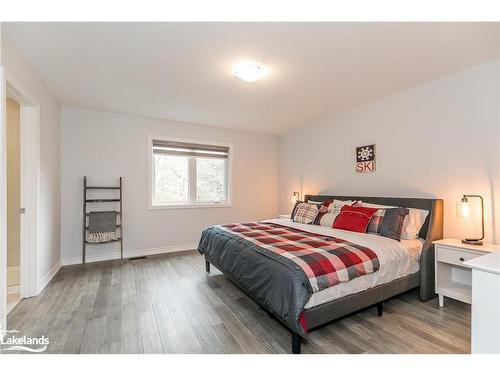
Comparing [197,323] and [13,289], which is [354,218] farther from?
[13,289]

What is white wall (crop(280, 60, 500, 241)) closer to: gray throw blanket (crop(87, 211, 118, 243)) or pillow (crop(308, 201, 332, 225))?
pillow (crop(308, 201, 332, 225))

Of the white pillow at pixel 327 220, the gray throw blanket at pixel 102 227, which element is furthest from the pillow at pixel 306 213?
the gray throw blanket at pixel 102 227

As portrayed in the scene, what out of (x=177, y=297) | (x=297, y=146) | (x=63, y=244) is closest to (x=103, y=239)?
(x=63, y=244)

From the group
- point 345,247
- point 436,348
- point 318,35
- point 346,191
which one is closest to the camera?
point 436,348

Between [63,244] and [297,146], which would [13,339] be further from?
[297,146]

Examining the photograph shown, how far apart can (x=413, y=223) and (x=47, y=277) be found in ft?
14.1

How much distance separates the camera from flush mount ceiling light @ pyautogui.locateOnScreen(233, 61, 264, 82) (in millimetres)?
2370

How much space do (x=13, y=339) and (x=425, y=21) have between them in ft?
12.6

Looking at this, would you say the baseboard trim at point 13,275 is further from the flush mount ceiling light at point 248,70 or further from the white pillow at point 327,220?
the white pillow at point 327,220

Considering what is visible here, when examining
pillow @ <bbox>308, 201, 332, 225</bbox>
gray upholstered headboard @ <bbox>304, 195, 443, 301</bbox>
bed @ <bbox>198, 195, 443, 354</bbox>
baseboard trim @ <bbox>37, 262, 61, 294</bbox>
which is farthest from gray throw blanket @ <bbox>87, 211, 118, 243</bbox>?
gray upholstered headboard @ <bbox>304, 195, 443, 301</bbox>

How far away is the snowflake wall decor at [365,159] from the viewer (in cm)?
347

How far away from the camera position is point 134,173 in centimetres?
407

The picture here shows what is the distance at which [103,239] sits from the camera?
365cm
